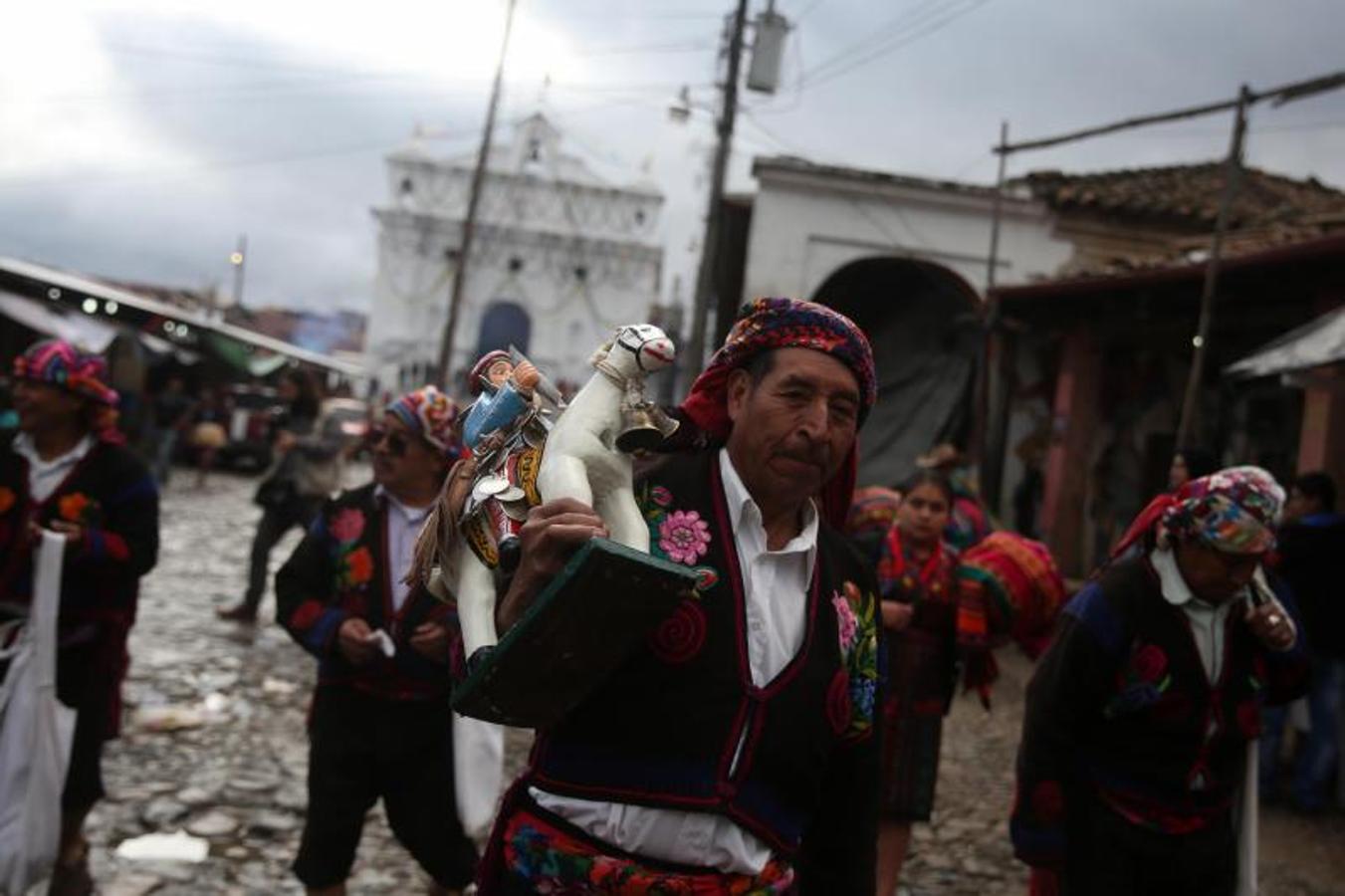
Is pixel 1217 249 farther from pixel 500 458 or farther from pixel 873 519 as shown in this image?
pixel 500 458

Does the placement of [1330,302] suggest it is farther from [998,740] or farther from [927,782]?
[927,782]

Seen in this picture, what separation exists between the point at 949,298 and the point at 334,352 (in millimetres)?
58345

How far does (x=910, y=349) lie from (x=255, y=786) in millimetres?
13861

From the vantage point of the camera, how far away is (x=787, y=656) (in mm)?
1948

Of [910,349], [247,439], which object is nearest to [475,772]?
[910,349]

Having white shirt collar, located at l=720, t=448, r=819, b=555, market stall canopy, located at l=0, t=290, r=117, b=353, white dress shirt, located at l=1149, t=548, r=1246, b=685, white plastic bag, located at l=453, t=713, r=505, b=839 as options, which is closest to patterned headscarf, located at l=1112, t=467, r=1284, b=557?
white dress shirt, located at l=1149, t=548, r=1246, b=685

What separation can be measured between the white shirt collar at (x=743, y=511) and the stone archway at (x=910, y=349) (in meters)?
14.0

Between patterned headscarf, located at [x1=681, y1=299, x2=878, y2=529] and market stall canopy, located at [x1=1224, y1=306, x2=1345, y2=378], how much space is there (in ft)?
15.5

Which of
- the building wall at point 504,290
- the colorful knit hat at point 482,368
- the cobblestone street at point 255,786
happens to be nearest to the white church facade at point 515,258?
the building wall at point 504,290

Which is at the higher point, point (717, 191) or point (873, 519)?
point (717, 191)

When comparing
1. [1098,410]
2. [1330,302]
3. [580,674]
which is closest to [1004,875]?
[580,674]

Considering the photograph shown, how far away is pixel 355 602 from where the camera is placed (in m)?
3.75

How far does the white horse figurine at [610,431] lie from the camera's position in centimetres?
170

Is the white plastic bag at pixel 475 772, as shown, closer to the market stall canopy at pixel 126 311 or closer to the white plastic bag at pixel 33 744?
the white plastic bag at pixel 33 744
